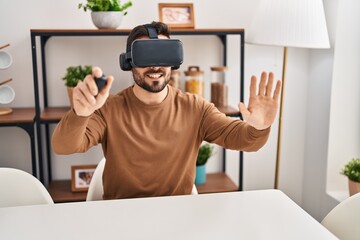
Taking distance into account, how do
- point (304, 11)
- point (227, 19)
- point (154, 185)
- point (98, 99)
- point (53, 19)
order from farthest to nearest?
point (227, 19) < point (53, 19) < point (304, 11) < point (154, 185) < point (98, 99)

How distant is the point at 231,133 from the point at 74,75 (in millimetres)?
1053

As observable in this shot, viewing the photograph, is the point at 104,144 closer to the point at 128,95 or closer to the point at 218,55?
the point at 128,95

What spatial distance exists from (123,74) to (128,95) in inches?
35.0

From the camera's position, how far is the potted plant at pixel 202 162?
8.52 feet

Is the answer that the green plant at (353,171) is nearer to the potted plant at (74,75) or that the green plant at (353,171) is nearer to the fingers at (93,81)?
the potted plant at (74,75)

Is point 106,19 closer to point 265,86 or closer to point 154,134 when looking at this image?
point 154,134

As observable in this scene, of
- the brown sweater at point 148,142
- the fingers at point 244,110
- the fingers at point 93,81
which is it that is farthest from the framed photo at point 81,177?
the fingers at point 93,81

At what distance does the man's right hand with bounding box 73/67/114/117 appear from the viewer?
1143mm

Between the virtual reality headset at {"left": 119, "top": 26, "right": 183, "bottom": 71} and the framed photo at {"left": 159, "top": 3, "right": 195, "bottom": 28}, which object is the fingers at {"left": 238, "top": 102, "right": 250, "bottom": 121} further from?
the framed photo at {"left": 159, "top": 3, "right": 195, "bottom": 28}

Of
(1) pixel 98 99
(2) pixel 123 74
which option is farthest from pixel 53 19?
(1) pixel 98 99

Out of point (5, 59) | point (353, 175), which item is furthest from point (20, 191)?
point (353, 175)

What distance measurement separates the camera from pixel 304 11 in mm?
2184

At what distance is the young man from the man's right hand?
354mm

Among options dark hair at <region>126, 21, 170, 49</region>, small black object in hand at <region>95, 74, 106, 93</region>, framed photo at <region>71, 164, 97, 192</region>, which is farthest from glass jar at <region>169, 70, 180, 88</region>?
small black object in hand at <region>95, 74, 106, 93</region>
